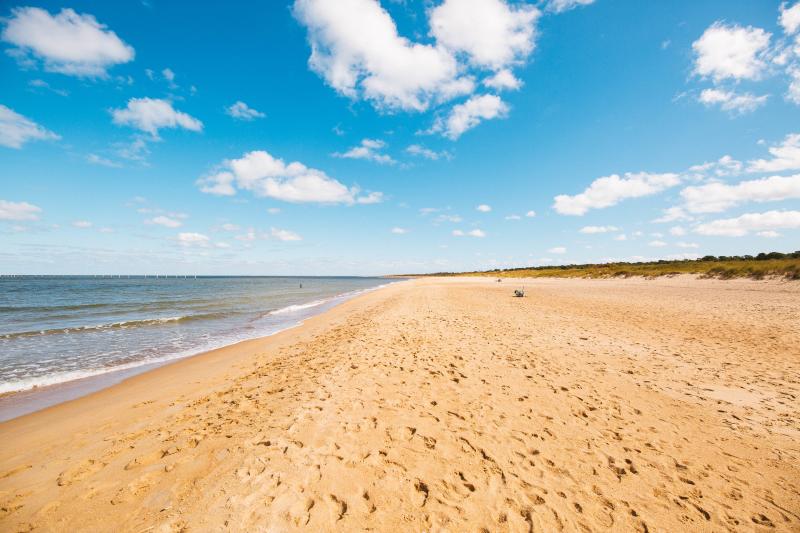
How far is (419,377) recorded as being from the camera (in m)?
8.22

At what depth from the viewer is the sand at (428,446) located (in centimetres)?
385

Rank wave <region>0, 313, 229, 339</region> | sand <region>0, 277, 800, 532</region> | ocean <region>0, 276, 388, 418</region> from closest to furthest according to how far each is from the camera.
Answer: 1. sand <region>0, 277, 800, 532</region>
2. ocean <region>0, 276, 388, 418</region>
3. wave <region>0, 313, 229, 339</region>

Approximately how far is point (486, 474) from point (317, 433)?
286cm

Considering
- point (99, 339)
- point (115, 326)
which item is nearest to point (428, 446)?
point (99, 339)

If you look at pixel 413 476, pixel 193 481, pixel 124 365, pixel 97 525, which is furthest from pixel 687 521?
pixel 124 365

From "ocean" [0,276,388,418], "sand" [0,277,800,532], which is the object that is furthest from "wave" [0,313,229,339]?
"sand" [0,277,800,532]

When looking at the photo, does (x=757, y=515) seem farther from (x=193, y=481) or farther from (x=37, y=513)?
(x=37, y=513)

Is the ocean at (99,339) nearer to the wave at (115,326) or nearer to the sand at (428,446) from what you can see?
the wave at (115,326)

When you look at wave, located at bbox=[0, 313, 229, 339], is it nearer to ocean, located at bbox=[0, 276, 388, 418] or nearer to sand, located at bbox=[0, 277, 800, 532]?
ocean, located at bbox=[0, 276, 388, 418]

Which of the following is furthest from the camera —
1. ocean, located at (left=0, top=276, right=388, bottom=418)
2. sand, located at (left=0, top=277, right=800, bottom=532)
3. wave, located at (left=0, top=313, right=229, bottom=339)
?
wave, located at (left=0, top=313, right=229, bottom=339)

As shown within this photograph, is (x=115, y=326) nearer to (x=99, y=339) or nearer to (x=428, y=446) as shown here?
(x=99, y=339)

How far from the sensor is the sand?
12.6 feet

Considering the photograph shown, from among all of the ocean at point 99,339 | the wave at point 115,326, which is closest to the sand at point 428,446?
the ocean at point 99,339

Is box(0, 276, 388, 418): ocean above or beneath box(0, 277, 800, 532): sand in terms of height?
beneath
